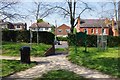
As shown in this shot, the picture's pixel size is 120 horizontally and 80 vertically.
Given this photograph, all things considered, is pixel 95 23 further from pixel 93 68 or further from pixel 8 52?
pixel 93 68

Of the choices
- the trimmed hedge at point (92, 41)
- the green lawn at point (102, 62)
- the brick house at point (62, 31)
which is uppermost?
the brick house at point (62, 31)

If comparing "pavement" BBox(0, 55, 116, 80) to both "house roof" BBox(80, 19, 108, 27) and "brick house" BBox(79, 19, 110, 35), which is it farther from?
"brick house" BBox(79, 19, 110, 35)

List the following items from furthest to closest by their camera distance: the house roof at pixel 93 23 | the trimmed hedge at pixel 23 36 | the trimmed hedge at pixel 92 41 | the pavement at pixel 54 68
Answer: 1. the house roof at pixel 93 23
2. the trimmed hedge at pixel 23 36
3. the trimmed hedge at pixel 92 41
4. the pavement at pixel 54 68

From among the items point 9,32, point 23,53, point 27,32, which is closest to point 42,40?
point 27,32

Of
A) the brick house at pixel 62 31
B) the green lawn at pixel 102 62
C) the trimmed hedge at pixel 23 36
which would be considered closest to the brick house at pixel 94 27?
the brick house at pixel 62 31

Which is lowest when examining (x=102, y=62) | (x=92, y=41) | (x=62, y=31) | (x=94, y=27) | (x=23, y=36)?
(x=102, y=62)

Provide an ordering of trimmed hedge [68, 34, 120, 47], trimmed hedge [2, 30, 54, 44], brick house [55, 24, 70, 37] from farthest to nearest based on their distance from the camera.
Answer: brick house [55, 24, 70, 37], trimmed hedge [2, 30, 54, 44], trimmed hedge [68, 34, 120, 47]

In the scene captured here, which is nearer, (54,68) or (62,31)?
(54,68)

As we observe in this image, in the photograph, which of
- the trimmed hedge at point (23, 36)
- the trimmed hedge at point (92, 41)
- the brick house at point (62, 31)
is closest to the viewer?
the trimmed hedge at point (92, 41)

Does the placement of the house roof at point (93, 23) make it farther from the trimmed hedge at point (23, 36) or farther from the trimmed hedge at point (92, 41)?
the trimmed hedge at point (23, 36)

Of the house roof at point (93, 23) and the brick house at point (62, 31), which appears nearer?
the house roof at point (93, 23)

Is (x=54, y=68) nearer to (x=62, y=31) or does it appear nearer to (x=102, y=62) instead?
(x=102, y=62)

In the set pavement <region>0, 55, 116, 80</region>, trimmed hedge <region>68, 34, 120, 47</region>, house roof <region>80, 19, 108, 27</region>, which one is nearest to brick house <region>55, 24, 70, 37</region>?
house roof <region>80, 19, 108, 27</region>

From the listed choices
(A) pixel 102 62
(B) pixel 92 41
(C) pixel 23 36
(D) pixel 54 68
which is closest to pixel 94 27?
(B) pixel 92 41
